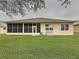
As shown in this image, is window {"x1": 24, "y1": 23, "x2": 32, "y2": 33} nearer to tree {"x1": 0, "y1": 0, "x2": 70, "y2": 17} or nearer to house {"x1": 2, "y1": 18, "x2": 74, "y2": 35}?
house {"x1": 2, "y1": 18, "x2": 74, "y2": 35}

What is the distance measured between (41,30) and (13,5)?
4101cm

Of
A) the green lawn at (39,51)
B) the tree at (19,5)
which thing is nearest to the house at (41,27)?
the green lawn at (39,51)

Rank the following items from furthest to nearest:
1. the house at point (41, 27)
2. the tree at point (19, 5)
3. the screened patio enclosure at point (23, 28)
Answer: the screened patio enclosure at point (23, 28) < the house at point (41, 27) < the tree at point (19, 5)

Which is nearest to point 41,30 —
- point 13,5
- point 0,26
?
point 0,26

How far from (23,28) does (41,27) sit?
4.08 meters

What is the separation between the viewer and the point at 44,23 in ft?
188

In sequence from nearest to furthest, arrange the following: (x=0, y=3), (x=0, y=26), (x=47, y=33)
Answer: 1. (x=0, y=3)
2. (x=47, y=33)
3. (x=0, y=26)

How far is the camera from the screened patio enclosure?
5766 centimetres

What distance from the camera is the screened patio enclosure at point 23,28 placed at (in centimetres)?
5766

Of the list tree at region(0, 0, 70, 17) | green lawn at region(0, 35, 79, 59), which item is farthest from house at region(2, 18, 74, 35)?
tree at region(0, 0, 70, 17)

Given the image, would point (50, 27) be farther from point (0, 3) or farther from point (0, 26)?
point (0, 3)

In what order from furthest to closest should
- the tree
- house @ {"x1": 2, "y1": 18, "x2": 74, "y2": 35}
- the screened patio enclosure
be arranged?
1. the screened patio enclosure
2. house @ {"x1": 2, "y1": 18, "x2": 74, "y2": 35}
3. the tree

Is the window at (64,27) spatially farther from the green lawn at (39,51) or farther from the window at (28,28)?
the green lawn at (39,51)

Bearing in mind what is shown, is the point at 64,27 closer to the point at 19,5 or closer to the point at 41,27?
the point at 41,27
